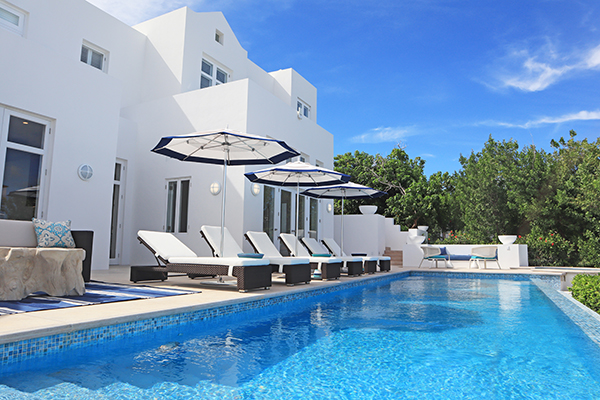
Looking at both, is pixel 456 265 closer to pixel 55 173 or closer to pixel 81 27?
pixel 55 173

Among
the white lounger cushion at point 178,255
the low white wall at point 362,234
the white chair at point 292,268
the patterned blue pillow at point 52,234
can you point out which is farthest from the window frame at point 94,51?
the low white wall at point 362,234

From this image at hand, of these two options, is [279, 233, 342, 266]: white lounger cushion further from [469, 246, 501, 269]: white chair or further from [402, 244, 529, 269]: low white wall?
[469, 246, 501, 269]: white chair

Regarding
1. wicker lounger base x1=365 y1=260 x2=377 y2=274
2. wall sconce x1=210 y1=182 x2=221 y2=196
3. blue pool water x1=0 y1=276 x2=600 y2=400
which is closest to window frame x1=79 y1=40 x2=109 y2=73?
wall sconce x1=210 y1=182 x2=221 y2=196

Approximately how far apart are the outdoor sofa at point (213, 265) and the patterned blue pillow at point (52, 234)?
1.26 metres

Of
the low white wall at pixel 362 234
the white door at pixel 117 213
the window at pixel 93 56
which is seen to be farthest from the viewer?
the low white wall at pixel 362 234

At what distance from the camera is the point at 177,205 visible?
11.0 meters

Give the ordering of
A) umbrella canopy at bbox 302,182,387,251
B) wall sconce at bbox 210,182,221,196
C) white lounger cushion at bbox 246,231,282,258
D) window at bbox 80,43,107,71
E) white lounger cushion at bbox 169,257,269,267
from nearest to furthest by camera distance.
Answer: white lounger cushion at bbox 169,257,269,267 < white lounger cushion at bbox 246,231,282,258 < wall sconce at bbox 210,182,221,196 < umbrella canopy at bbox 302,182,387,251 < window at bbox 80,43,107,71

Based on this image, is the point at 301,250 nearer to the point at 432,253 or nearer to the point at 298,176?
the point at 298,176

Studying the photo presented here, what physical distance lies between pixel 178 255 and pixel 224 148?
1.99 metres

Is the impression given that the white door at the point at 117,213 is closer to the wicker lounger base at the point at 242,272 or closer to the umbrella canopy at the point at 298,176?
the umbrella canopy at the point at 298,176

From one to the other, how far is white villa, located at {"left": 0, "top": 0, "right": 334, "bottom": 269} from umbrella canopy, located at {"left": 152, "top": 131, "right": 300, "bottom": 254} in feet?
6.86

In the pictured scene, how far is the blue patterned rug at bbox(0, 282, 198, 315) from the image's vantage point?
4001mm

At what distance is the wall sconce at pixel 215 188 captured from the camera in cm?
1020

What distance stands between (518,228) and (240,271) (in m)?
14.6
